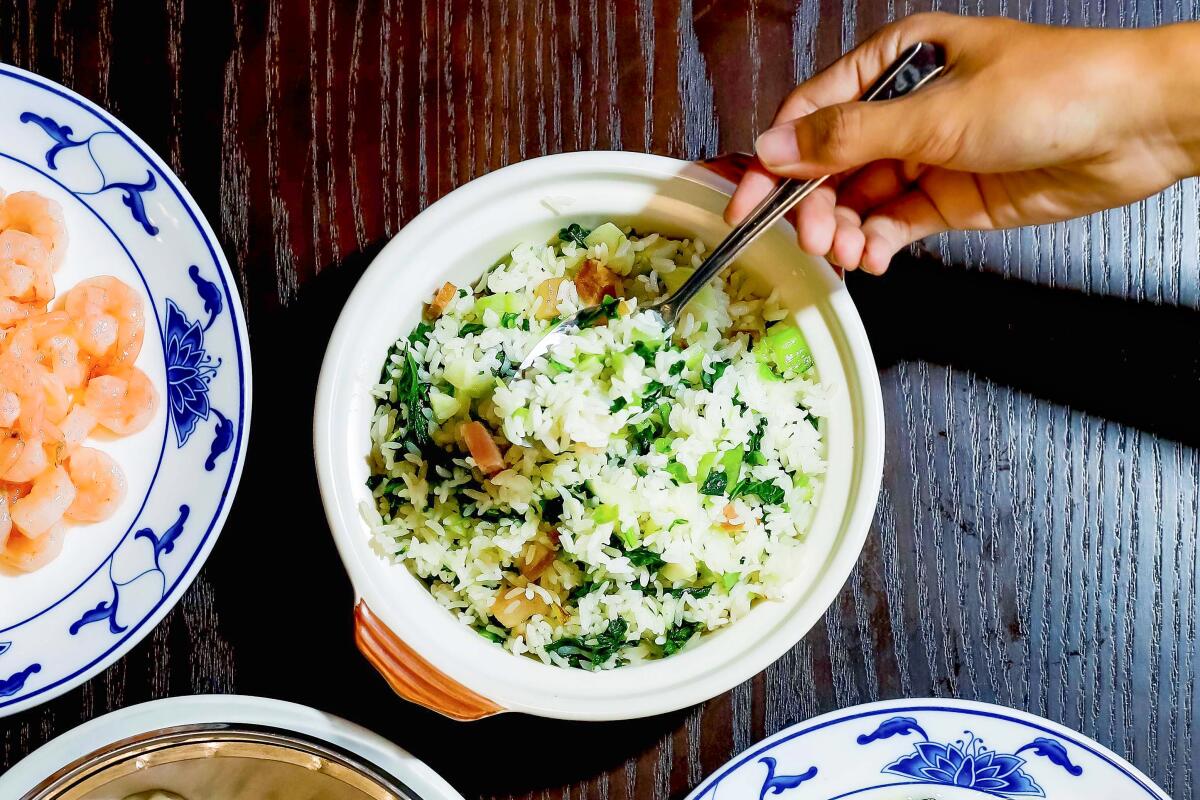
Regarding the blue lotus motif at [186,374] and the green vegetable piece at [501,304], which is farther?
the blue lotus motif at [186,374]

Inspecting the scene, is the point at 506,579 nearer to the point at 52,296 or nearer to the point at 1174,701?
the point at 52,296

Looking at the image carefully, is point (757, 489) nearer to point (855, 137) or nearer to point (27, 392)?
point (855, 137)

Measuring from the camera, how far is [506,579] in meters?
1.49

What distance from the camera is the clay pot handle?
1.37 m

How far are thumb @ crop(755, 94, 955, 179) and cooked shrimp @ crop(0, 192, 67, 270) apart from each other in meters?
1.22

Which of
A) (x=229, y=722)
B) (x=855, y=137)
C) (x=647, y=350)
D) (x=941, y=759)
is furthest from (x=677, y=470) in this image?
(x=229, y=722)

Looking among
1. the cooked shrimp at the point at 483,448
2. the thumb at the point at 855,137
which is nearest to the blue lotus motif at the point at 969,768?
the cooked shrimp at the point at 483,448

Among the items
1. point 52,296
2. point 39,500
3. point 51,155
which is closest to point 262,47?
point 51,155

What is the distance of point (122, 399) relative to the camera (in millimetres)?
1625

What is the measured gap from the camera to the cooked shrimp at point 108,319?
1621mm

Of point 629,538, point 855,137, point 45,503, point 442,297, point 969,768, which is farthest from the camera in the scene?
point 969,768

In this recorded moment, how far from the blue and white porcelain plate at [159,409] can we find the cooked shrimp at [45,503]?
0.24ft

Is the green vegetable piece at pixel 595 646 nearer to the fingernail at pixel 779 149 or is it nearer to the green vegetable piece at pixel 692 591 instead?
the green vegetable piece at pixel 692 591

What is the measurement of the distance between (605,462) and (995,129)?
727 millimetres
